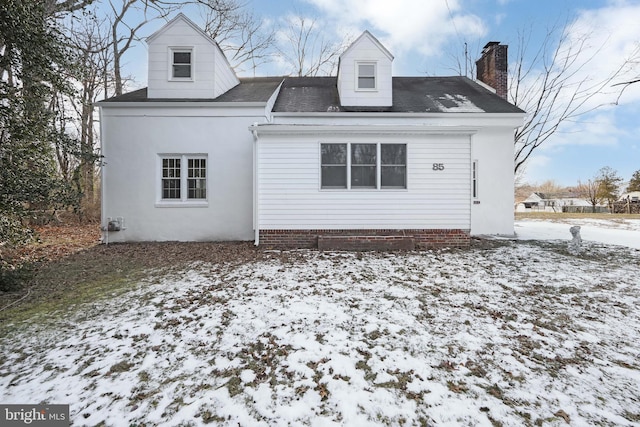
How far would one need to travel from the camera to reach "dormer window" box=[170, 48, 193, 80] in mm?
9453

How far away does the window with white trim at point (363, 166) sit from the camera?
8.07 meters

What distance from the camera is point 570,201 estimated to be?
5141cm

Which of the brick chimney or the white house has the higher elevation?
the brick chimney

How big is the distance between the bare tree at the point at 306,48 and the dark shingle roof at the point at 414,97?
22.6 ft

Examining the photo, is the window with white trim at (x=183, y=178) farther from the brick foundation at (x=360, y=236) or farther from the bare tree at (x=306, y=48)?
the bare tree at (x=306, y=48)

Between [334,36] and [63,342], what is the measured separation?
71.0 ft

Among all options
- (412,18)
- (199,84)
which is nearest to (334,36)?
(412,18)

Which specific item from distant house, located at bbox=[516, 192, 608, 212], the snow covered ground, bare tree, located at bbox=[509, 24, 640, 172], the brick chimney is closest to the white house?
the brick chimney

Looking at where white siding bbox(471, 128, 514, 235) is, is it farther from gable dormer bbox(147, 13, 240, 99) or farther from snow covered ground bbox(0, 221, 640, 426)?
gable dormer bbox(147, 13, 240, 99)

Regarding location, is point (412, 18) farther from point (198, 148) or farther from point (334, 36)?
point (198, 148)

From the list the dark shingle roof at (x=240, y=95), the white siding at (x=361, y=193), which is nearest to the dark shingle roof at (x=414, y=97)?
the dark shingle roof at (x=240, y=95)

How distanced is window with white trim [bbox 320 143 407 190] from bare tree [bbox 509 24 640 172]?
11.4 m

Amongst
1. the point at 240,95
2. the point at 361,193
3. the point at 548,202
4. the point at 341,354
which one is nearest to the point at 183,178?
the point at 240,95

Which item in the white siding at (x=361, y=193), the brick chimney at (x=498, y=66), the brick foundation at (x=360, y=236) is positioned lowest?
the brick foundation at (x=360, y=236)
